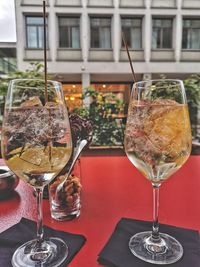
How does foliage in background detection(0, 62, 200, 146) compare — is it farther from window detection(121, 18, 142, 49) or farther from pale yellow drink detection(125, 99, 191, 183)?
window detection(121, 18, 142, 49)

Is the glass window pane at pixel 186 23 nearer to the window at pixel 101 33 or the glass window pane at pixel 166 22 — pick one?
the glass window pane at pixel 166 22

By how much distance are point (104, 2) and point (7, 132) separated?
19.8 feet

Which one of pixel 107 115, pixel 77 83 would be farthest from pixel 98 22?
pixel 107 115

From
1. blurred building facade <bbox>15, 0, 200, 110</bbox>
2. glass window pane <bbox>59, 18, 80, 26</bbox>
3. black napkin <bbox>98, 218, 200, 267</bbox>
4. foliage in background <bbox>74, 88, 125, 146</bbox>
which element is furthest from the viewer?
glass window pane <bbox>59, 18, 80, 26</bbox>

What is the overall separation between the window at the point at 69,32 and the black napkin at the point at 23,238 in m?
5.93

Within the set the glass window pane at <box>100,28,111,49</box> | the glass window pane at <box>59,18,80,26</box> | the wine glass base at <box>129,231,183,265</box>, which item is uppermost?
the glass window pane at <box>59,18,80,26</box>

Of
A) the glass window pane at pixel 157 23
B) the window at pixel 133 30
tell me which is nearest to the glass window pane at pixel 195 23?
the glass window pane at pixel 157 23

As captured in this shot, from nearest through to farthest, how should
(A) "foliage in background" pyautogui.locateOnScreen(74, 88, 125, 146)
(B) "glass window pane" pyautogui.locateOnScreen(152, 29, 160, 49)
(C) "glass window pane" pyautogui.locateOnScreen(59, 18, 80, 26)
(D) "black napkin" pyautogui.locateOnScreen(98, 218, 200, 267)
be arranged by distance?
(D) "black napkin" pyautogui.locateOnScreen(98, 218, 200, 267) < (A) "foliage in background" pyautogui.locateOnScreen(74, 88, 125, 146) < (C) "glass window pane" pyautogui.locateOnScreen(59, 18, 80, 26) < (B) "glass window pane" pyautogui.locateOnScreen(152, 29, 160, 49)

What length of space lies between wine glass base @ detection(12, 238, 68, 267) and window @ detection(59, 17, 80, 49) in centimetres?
598

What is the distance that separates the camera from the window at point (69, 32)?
A: 569cm

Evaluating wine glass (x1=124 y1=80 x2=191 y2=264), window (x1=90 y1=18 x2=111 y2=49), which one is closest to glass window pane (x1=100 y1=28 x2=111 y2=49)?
window (x1=90 y1=18 x2=111 y2=49)

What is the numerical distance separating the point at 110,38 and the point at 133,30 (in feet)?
1.99

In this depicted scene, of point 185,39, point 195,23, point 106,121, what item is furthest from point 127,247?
point 195,23

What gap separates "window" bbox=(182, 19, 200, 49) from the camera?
5863mm
